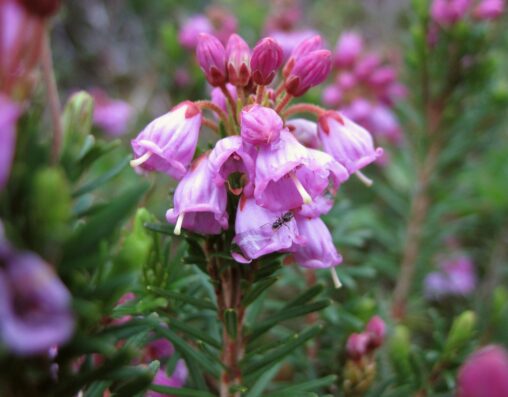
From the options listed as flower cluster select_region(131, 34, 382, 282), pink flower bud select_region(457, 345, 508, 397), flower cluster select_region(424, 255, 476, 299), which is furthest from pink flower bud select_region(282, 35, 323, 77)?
flower cluster select_region(424, 255, 476, 299)

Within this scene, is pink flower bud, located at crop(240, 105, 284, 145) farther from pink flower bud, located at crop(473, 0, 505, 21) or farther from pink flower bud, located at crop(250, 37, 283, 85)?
pink flower bud, located at crop(473, 0, 505, 21)

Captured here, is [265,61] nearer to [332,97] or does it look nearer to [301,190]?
[301,190]

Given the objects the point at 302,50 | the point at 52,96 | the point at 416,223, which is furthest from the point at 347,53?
the point at 52,96

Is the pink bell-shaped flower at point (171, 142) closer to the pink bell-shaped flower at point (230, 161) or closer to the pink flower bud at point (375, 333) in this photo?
the pink bell-shaped flower at point (230, 161)

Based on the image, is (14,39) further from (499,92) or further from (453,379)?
(499,92)

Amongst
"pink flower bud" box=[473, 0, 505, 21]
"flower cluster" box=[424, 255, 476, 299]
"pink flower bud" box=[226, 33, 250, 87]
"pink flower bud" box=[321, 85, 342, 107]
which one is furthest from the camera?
"flower cluster" box=[424, 255, 476, 299]

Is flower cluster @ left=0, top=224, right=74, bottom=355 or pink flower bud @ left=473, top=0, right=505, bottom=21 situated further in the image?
pink flower bud @ left=473, top=0, right=505, bottom=21
